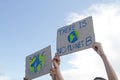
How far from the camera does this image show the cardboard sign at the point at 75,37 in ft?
23.6

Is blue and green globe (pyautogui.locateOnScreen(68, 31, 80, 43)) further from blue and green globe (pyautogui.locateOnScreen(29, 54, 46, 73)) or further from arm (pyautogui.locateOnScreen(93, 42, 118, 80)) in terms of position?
arm (pyautogui.locateOnScreen(93, 42, 118, 80))

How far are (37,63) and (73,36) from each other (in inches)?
74.4

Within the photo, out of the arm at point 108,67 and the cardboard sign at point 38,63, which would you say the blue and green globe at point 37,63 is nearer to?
the cardboard sign at point 38,63

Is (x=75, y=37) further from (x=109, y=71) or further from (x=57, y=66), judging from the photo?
(x=109, y=71)

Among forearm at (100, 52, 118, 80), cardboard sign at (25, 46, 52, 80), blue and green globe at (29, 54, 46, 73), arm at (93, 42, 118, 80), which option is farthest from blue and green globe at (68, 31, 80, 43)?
forearm at (100, 52, 118, 80)

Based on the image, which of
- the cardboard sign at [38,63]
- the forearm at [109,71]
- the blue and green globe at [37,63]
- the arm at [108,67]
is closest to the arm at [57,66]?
the cardboard sign at [38,63]

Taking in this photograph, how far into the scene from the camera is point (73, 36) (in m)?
7.60

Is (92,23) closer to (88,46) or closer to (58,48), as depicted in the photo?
(88,46)

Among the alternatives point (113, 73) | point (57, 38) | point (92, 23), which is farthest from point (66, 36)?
point (113, 73)

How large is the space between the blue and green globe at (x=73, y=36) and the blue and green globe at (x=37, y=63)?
4.22 ft

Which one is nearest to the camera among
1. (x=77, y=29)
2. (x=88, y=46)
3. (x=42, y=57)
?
(x=88, y=46)

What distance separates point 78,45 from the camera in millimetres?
7355

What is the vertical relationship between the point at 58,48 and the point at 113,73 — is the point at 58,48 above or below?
above

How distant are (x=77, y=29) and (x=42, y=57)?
1670 mm
